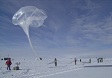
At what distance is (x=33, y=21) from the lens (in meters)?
20.3

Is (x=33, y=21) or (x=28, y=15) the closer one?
(x=28, y=15)

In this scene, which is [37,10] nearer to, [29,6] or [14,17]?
[29,6]

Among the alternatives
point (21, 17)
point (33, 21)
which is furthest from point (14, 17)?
point (33, 21)

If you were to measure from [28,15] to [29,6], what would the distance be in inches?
40.0

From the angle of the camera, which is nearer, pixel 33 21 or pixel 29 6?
pixel 29 6

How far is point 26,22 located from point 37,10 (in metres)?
1.89

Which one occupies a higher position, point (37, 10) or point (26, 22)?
point (37, 10)

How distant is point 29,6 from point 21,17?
5.25 ft

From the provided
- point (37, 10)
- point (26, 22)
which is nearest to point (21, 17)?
point (26, 22)

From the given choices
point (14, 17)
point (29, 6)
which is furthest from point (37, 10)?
point (14, 17)

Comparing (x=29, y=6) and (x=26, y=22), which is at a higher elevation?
(x=29, y=6)

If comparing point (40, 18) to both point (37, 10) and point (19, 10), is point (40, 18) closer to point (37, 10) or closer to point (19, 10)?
point (37, 10)

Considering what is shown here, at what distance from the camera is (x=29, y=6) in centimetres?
1877

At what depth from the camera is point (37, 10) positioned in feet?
62.9
